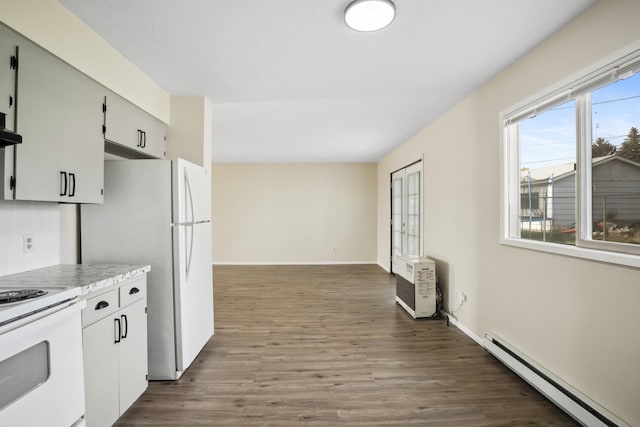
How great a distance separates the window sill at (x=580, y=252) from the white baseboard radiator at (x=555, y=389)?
0.84 m

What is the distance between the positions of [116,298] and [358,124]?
3391mm

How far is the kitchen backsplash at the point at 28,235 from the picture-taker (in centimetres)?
167

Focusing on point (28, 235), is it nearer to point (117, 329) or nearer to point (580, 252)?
point (117, 329)

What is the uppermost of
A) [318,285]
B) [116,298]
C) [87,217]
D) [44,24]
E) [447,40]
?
[447,40]

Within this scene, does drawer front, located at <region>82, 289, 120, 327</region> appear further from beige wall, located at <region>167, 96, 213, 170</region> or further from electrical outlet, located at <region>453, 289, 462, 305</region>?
electrical outlet, located at <region>453, 289, 462, 305</region>

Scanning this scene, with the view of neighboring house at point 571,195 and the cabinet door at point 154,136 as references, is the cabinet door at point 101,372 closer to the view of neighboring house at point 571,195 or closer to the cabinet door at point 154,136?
the cabinet door at point 154,136

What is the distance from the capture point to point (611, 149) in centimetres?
165

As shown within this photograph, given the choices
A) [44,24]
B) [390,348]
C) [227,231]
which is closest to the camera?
[44,24]

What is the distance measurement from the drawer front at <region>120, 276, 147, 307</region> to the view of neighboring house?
298 cm

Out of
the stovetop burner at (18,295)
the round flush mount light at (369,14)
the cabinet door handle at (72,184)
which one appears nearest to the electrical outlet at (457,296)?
the round flush mount light at (369,14)

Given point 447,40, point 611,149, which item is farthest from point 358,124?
point 611,149

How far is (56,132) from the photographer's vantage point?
1.63m

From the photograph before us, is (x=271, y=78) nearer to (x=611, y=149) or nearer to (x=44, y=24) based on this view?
(x=44, y=24)

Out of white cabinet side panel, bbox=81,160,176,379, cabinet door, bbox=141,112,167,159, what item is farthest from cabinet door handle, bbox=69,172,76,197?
cabinet door, bbox=141,112,167,159
